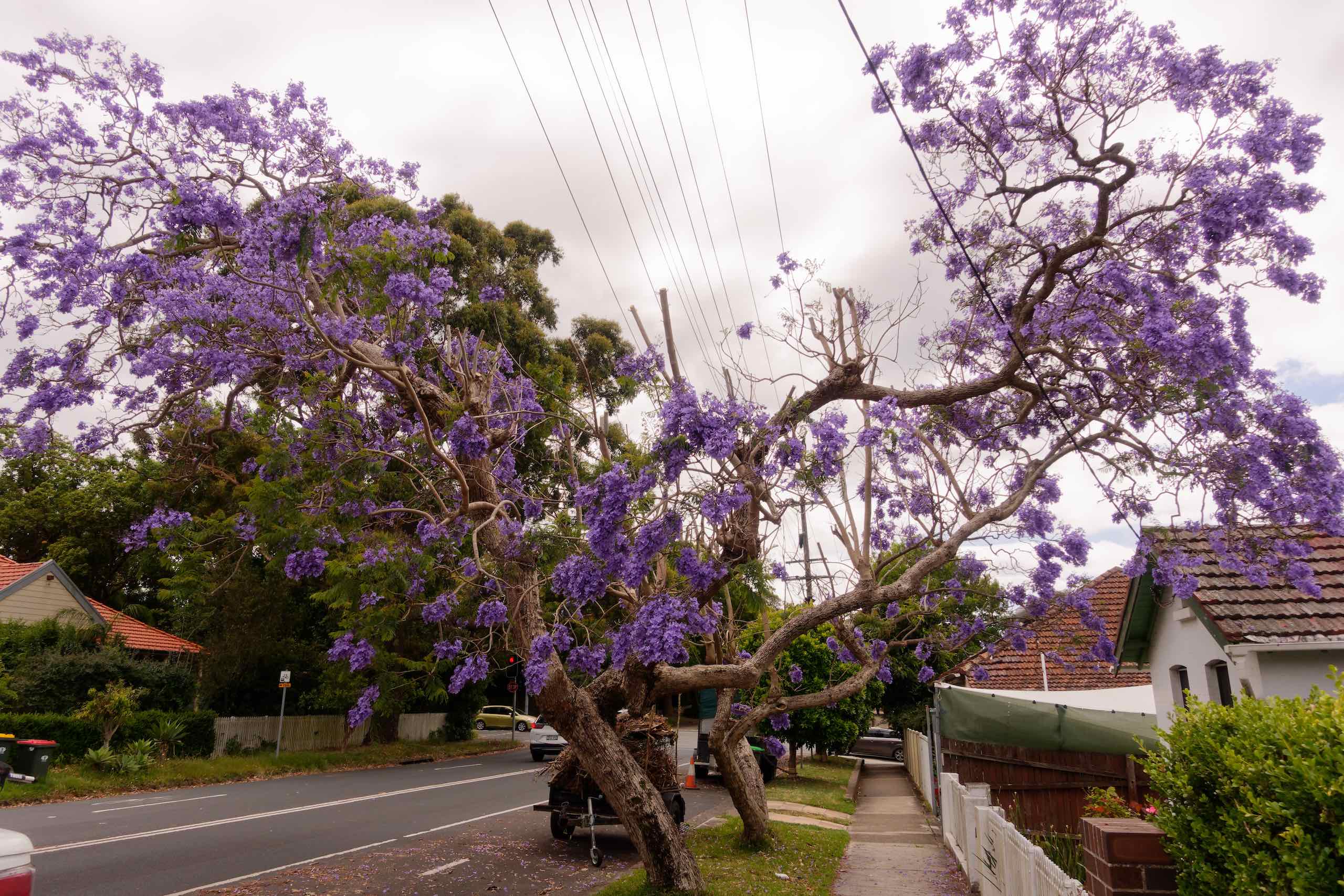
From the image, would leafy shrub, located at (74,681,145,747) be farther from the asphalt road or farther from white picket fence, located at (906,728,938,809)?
white picket fence, located at (906,728,938,809)

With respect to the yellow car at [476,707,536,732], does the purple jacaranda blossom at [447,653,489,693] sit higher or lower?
higher

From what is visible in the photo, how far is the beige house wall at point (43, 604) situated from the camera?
23.2 meters

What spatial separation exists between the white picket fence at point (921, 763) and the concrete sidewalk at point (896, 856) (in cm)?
35

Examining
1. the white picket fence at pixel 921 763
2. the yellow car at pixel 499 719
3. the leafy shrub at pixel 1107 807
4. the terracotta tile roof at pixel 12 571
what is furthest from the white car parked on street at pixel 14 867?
the yellow car at pixel 499 719

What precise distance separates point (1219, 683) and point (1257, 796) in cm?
893

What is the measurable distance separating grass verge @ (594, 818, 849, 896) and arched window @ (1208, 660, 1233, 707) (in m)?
5.23

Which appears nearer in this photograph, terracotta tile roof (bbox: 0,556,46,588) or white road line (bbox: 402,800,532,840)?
white road line (bbox: 402,800,532,840)

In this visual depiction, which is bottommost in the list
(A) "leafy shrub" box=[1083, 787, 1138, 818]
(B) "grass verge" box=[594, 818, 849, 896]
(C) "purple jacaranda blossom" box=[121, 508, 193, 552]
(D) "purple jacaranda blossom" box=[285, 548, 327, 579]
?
(B) "grass verge" box=[594, 818, 849, 896]

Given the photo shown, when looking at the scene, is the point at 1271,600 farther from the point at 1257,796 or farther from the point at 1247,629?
the point at 1257,796

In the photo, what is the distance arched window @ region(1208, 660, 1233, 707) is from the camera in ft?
35.3

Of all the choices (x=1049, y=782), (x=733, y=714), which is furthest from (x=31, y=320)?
(x=1049, y=782)

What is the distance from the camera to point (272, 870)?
383 inches

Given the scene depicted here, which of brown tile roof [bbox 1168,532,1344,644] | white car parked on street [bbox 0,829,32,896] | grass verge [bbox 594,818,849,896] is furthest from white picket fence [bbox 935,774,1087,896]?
white car parked on street [bbox 0,829,32,896]

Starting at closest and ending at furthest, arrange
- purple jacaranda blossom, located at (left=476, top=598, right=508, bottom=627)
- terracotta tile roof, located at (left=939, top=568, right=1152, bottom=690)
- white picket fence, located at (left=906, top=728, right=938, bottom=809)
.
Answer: purple jacaranda blossom, located at (left=476, top=598, right=508, bottom=627)
white picket fence, located at (left=906, top=728, right=938, bottom=809)
terracotta tile roof, located at (left=939, top=568, right=1152, bottom=690)
